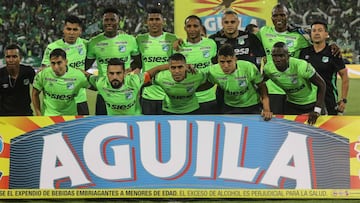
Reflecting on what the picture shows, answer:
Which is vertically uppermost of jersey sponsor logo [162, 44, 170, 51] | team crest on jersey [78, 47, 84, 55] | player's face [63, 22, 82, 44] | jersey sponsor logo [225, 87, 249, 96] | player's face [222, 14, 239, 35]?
player's face [222, 14, 239, 35]

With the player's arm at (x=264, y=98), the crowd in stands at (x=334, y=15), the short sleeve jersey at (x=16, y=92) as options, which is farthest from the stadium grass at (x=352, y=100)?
the crowd in stands at (x=334, y=15)

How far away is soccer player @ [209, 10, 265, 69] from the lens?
7.36 meters

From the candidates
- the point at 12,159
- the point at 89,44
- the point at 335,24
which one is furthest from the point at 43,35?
the point at 12,159

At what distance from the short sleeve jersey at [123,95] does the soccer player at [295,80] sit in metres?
1.59

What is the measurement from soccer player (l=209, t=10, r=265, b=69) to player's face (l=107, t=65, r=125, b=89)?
1.32m

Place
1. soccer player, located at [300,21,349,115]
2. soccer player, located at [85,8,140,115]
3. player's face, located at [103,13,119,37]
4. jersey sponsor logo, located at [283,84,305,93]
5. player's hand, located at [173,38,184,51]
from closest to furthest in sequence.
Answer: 1. jersey sponsor logo, located at [283,84,305,93]
2. player's hand, located at [173,38,184,51]
3. soccer player, located at [300,21,349,115]
4. player's face, located at [103,13,119,37]
5. soccer player, located at [85,8,140,115]

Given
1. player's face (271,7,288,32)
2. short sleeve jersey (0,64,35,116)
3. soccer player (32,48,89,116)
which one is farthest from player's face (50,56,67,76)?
player's face (271,7,288,32)

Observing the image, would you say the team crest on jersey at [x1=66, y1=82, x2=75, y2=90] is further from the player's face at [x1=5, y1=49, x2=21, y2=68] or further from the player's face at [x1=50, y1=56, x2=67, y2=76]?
the player's face at [x1=5, y1=49, x2=21, y2=68]

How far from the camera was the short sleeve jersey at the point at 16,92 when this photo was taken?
7852 mm

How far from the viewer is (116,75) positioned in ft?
22.2

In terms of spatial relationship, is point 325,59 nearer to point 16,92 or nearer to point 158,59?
point 158,59

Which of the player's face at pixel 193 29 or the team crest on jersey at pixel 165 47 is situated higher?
the player's face at pixel 193 29

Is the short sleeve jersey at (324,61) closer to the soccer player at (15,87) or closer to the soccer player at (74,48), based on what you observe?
the soccer player at (74,48)

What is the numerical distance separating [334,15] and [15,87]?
2215 centimetres
